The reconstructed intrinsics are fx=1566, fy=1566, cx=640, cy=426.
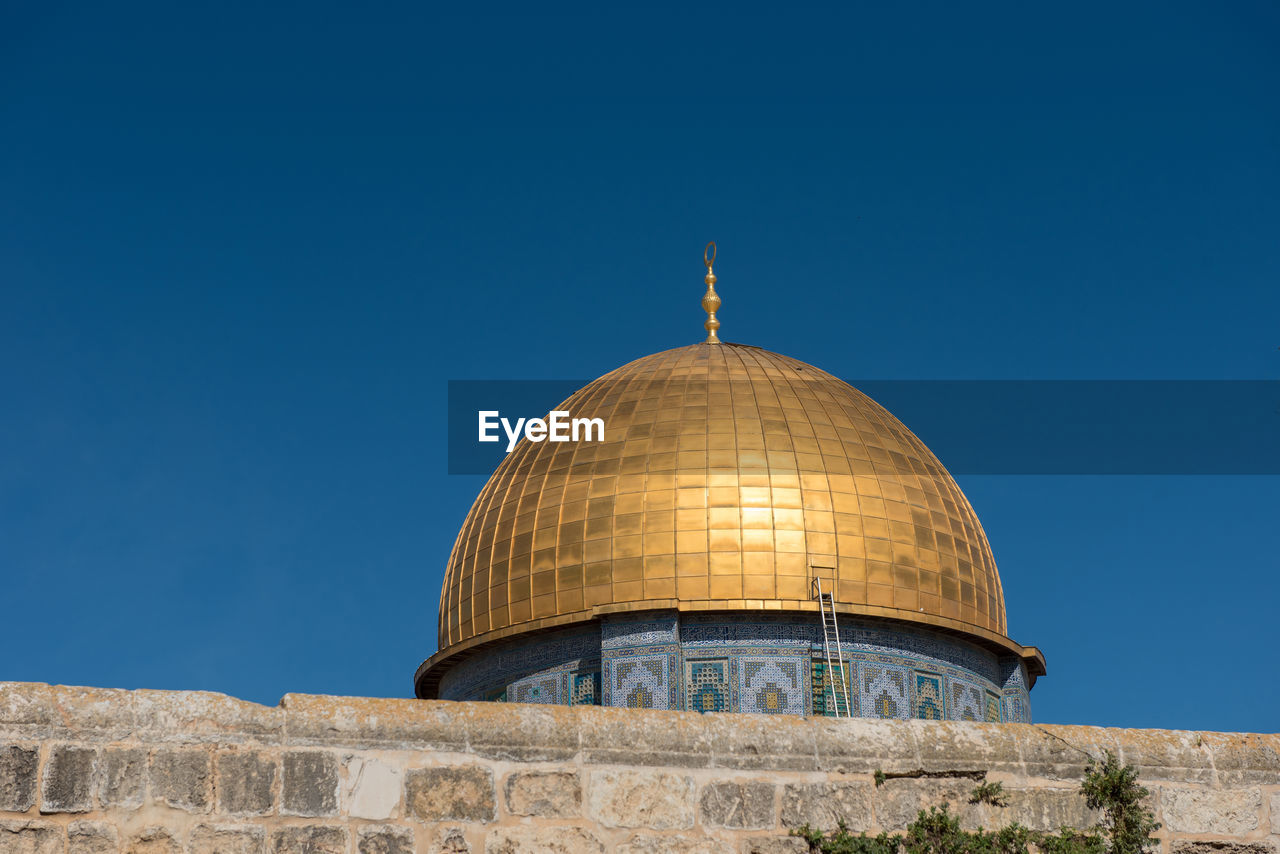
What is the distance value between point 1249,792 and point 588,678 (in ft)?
35.7

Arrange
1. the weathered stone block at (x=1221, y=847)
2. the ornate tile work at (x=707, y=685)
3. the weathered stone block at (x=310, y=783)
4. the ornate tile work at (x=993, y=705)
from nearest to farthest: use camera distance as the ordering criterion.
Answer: the weathered stone block at (x=310, y=783), the weathered stone block at (x=1221, y=847), the ornate tile work at (x=707, y=685), the ornate tile work at (x=993, y=705)

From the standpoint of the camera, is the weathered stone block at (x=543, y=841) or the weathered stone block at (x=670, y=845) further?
the weathered stone block at (x=670, y=845)

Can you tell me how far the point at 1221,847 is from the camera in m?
6.48

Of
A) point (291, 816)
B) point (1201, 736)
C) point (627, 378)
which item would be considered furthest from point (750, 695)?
point (291, 816)

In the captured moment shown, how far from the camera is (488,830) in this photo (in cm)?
591

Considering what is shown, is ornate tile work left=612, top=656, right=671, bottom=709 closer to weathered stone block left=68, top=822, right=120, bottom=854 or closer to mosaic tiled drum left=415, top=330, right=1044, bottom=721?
mosaic tiled drum left=415, top=330, right=1044, bottom=721

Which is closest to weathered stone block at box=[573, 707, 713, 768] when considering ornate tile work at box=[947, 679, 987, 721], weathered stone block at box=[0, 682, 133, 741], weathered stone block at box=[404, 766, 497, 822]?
weathered stone block at box=[404, 766, 497, 822]

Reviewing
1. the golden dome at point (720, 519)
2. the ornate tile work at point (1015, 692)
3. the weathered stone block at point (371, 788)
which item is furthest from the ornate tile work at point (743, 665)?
the weathered stone block at point (371, 788)

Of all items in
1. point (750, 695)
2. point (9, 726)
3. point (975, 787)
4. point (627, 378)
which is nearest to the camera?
point (9, 726)

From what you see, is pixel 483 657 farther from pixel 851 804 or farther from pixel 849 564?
pixel 851 804

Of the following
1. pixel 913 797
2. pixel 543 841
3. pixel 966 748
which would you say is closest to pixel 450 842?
pixel 543 841

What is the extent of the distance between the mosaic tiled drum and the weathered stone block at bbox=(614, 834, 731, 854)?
10.1m

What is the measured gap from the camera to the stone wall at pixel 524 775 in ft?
18.1

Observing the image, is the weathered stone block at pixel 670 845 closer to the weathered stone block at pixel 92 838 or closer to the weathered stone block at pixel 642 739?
the weathered stone block at pixel 642 739
